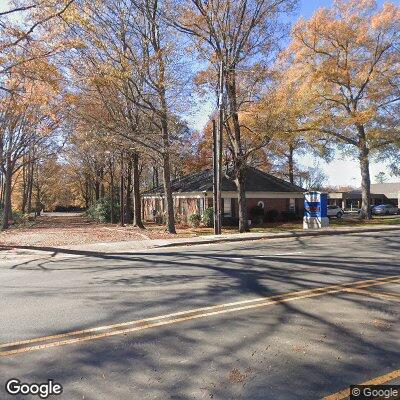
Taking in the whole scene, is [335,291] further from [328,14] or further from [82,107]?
[328,14]

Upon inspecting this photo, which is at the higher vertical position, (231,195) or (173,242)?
(231,195)

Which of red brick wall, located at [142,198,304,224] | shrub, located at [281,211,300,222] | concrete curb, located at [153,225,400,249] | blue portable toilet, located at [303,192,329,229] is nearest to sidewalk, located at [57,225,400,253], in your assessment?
concrete curb, located at [153,225,400,249]

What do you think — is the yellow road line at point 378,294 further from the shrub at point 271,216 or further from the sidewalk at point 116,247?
the shrub at point 271,216

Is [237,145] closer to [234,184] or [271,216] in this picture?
[234,184]

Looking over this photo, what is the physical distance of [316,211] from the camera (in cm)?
2864

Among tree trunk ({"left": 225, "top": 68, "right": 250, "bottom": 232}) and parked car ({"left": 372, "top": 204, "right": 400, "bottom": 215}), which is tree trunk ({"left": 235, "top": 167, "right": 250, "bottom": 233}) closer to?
tree trunk ({"left": 225, "top": 68, "right": 250, "bottom": 232})

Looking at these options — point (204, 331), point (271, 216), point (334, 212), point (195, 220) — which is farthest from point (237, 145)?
point (334, 212)

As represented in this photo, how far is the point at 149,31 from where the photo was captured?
22.9m

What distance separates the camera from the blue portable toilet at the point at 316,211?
93.1 ft

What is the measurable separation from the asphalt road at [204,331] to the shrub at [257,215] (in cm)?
2292

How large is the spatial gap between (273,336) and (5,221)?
103ft

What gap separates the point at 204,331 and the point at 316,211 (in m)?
24.1

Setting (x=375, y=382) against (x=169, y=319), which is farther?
(x=169, y=319)

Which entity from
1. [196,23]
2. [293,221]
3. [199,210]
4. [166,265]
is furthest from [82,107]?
[293,221]
